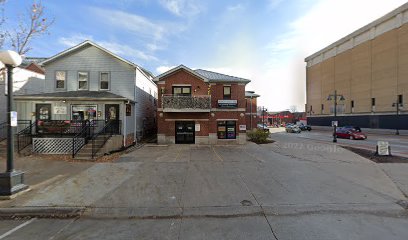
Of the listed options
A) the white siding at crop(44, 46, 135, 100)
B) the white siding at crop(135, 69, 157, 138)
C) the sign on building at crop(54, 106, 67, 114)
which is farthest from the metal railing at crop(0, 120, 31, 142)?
the white siding at crop(135, 69, 157, 138)

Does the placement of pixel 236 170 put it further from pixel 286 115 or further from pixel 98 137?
pixel 286 115

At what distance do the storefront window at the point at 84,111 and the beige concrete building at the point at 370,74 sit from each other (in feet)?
156

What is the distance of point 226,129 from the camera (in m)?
20.6

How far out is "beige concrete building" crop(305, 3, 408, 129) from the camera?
127 feet

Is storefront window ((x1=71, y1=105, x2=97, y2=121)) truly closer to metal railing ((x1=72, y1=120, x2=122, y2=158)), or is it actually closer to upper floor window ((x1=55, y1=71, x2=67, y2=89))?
metal railing ((x1=72, y1=120, x2=122, y2=158))

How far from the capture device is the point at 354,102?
49.8 metres

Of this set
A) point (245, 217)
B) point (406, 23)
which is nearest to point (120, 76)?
point (245, 217)

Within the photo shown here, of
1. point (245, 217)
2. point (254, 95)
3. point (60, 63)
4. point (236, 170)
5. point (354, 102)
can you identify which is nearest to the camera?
point (245, 217)

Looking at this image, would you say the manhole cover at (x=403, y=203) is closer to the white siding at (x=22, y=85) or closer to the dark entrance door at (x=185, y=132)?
the dark entrance door at (x=185, y=132)

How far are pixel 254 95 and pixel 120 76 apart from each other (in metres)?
28.5

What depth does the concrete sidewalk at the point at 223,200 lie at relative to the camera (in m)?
4.72

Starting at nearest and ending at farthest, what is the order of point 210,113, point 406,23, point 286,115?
1. point 210,113
2. point 406,23
3. point 286,115

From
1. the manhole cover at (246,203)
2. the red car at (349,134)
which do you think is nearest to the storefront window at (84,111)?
the manhole cover at (246,203)

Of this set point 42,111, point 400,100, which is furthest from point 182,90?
point 400,100
